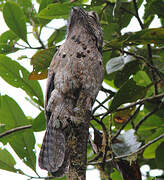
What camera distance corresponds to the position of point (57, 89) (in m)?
1.75

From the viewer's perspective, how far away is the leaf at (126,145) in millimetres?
2059

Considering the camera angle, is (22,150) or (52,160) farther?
Result: (22,150)

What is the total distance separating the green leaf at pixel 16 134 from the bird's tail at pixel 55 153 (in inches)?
29.1

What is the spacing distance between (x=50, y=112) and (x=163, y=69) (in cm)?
100

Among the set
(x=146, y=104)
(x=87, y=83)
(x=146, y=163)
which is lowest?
(x=146, y=163)

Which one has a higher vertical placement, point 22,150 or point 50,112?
point 50,112

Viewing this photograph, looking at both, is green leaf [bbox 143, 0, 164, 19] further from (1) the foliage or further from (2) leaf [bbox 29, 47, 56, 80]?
(2) leaf [bbox 29, 47, 56, 80]

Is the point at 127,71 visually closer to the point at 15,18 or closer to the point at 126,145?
the point at 126,145

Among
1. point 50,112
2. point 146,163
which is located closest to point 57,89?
point 50,112

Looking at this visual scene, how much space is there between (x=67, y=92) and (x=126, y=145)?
0.65 metres

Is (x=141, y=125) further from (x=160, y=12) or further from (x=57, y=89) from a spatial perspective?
(x=57, y=89)

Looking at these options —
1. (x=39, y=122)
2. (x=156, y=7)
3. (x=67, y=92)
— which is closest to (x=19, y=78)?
(x=39, y=122)

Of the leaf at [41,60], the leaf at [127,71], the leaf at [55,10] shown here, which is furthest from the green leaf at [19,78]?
the leaf at [127,71]

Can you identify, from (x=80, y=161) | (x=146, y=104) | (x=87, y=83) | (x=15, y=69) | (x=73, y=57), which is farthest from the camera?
(x=146, y=104)
